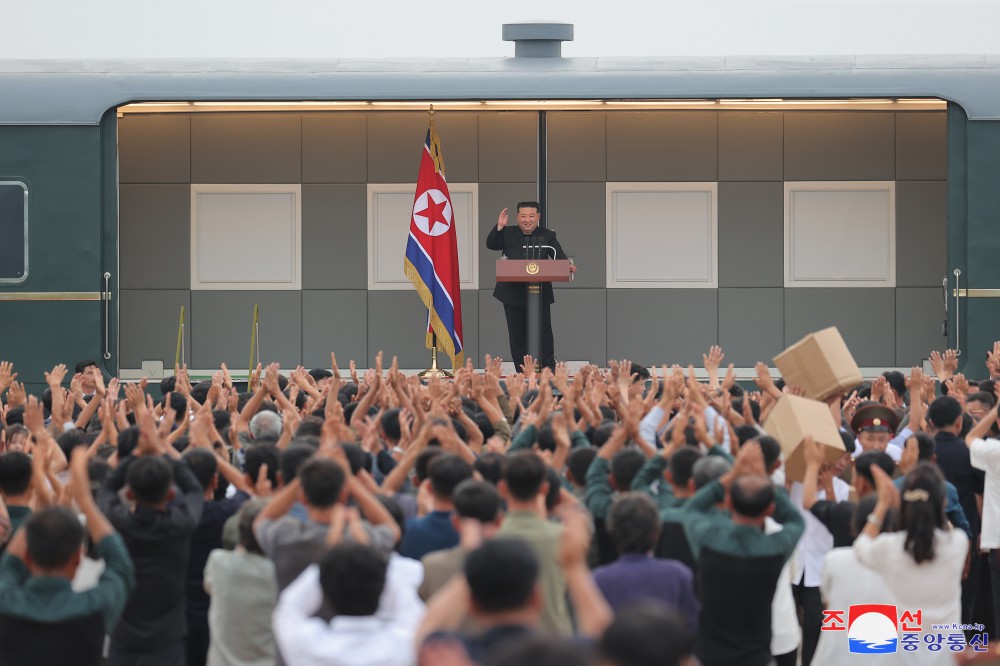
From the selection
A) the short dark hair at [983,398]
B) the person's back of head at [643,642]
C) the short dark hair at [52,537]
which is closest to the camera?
the person's back of head at [643,642]

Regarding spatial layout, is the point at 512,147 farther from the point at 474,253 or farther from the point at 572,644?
the point at 572,644

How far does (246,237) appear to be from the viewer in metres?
14.0

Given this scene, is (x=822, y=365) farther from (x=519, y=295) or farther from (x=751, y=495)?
(x=519, y=295)

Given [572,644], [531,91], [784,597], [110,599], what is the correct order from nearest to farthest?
[572,644] → [110,599] → [784,597] → [531,91]

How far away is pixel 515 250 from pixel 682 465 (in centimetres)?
729

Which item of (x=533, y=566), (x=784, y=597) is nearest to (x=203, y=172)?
(x=784, y=597)

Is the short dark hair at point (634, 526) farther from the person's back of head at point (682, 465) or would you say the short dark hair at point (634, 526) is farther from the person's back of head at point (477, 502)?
the person's back of head at point (682, 465)

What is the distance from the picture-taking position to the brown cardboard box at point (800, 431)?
20.7ft

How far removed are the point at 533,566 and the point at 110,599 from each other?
5.19 feet

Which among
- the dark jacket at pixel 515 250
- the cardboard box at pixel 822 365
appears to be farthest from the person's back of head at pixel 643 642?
the dark jacket at pixel 515 250

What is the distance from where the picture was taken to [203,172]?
45.8 ft

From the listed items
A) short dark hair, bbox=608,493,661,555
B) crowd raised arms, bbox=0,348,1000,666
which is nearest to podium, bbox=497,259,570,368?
crowd raised arms, bbox=0,348,1000,666

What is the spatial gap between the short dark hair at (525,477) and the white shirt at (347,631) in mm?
765

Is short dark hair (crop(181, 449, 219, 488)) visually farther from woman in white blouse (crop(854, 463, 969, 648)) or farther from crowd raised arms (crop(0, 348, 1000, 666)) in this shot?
woman in white blouse (crop(854, 463, 969, 648))
